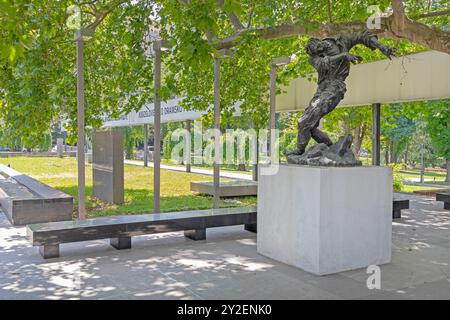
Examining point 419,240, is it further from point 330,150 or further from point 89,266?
point 89,266

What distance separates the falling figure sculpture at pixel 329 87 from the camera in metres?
6.16

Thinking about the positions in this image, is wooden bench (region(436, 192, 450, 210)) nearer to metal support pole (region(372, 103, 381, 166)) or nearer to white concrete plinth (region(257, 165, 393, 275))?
metal support pole (region(372, 103, 381, 166))

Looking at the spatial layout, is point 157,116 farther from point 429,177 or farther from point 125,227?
point 429,177

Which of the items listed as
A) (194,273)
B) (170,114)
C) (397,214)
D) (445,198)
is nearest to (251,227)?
(194,273)

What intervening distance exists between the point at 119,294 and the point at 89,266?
51.8 inches

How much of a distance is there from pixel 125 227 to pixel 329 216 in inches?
122

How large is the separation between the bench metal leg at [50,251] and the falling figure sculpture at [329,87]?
3.62 meters

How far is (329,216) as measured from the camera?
5.61 meters

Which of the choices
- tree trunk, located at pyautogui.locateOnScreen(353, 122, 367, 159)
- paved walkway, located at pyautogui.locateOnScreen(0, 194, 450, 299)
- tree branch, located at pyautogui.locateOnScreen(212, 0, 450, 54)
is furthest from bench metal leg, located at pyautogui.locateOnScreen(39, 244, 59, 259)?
tree trunk, located at pyautogui.locateOnScreen(353, 122, 367, 159)

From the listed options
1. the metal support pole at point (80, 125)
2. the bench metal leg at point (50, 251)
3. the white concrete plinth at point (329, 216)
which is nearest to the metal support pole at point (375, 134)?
the white concrete plinth at point (329, 216)

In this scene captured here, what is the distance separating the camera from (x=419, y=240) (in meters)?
7.94

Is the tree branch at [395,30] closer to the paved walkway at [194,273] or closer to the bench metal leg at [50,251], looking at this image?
the paved walkway at [194,273]

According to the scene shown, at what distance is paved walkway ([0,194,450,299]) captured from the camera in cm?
495

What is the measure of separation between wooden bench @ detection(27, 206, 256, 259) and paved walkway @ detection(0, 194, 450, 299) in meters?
0.22
